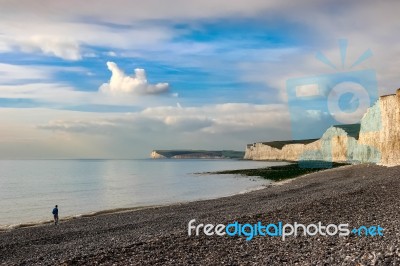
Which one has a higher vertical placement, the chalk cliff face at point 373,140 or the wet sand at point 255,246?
the chalk cliff face at point 373,140

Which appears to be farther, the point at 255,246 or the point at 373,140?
the point at 373,140

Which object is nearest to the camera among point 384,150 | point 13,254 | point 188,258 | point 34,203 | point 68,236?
point 188,258

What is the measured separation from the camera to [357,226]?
12.9 m

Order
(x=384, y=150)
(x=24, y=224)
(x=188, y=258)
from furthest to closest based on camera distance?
(x=384, y=150) < (x=24, y=224) < (x=188, y=258)

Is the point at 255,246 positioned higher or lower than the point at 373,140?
lower

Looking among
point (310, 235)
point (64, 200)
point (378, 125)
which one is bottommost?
Result: point (64, 200)

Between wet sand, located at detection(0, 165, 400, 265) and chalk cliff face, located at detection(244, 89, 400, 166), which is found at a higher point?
chalk cliff face, located at detection(244, 89, 400, 166)

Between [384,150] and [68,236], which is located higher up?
[384,150]

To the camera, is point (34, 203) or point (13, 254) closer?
point (13, 254)

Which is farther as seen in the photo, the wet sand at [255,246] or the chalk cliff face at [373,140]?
the chalk cliff face at [373,140]

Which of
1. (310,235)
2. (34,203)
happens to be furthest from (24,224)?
(310,235)

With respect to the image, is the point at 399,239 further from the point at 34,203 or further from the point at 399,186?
the point at 34,203

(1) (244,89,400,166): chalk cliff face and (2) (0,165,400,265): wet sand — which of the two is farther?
(1) (244,89,400,166): chalk cliff face

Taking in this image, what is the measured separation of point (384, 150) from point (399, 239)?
42147mm
